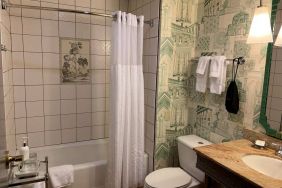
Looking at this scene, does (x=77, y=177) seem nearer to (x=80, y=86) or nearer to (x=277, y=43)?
(x=80, y=86)

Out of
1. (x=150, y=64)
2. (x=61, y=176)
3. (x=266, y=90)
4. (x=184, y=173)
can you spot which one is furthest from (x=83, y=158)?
(x=266, y=90)

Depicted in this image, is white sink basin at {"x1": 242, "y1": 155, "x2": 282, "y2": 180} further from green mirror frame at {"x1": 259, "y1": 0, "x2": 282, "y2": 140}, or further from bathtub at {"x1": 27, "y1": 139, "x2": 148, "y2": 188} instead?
bathtub at {"x1": 27, "y1": 139, "x2": 148, "y2": 188}

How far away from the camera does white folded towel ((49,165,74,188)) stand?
196 centimetres

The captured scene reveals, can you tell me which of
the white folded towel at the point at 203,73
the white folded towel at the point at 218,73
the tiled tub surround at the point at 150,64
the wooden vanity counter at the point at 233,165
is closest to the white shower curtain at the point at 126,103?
the tiled tub surround at the point at 150,64

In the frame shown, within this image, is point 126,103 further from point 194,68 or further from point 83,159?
point 83,159

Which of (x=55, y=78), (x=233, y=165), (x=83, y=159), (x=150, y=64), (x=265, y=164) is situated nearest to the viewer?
(x=233, y=165)

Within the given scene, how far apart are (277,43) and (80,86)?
83.6 inches

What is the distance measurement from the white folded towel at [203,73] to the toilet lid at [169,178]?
2.71ft

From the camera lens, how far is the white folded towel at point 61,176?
1.96 m

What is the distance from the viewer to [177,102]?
2328 mm

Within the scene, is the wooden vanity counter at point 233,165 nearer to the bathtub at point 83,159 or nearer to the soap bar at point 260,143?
the soap bar at point 260,143

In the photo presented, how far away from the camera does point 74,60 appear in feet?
8.58

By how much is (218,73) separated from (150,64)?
731mm

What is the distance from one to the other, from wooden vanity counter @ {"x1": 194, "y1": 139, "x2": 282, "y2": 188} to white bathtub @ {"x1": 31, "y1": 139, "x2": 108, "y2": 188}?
45.6 inches
